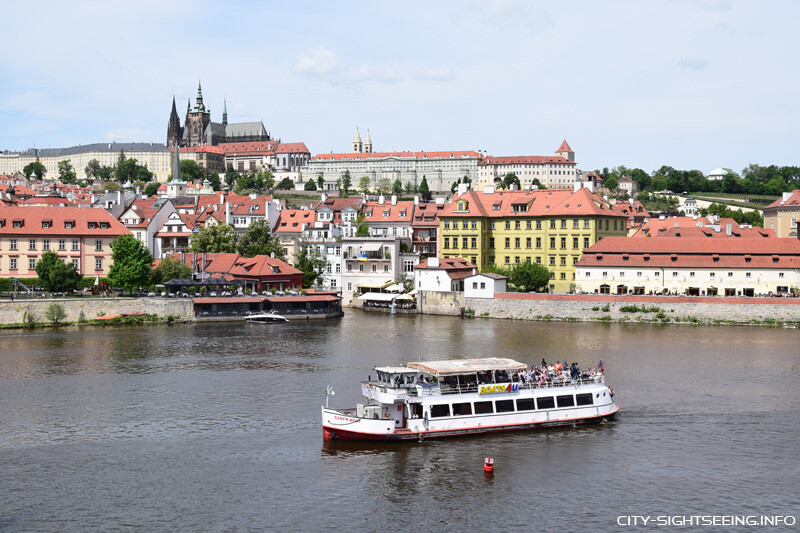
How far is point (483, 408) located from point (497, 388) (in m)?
1.05

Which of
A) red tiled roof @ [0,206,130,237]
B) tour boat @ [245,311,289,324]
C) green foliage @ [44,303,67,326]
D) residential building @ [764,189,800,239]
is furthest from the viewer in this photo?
residential building @ [764,189,800,239]

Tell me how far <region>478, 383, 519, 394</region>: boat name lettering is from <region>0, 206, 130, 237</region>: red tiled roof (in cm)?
5739

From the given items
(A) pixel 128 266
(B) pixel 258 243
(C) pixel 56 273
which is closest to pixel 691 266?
(B) pixel 258 243

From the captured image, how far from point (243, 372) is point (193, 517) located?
21.9m

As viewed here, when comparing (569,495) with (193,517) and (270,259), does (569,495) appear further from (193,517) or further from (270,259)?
(270,259)

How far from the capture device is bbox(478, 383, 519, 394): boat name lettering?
36.2 meters

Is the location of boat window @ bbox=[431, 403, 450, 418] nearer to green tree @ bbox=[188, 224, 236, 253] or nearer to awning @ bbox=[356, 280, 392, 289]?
awning @ bbox=[356, 280, 392, 289]

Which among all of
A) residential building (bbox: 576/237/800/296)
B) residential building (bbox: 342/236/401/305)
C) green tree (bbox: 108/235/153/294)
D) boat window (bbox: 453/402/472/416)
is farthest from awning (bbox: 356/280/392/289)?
boat window (bbox: 453/402/472/416)

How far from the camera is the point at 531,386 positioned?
37531mm

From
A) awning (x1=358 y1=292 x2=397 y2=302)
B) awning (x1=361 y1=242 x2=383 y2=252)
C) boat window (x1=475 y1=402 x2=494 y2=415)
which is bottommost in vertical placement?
boat window (x1=475 y1=402 x2=494 y2=415)

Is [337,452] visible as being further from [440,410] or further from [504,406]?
[504,406]

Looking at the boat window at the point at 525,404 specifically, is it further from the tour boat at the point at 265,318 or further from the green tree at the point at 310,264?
the green tree at the point at 310,264

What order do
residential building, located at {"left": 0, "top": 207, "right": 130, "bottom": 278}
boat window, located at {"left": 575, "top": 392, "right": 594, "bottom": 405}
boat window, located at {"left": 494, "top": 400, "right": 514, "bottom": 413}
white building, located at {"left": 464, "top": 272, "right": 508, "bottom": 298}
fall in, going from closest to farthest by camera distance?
boat window, located at {"left": 494, "top": 400, "right": 514, "bottom": 413}, boat window, located at {"left": 575, "top": 392, "right": 594, "bottom": 405}, white building, located at {"left": 464, "top": 272, "right": 508, "bottom": 298}, residential building, located at {"left": 0, "top": 207, "right": 130, "bottom": 278}

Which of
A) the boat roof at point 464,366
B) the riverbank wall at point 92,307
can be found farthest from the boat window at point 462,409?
the riverbank wall at point 92,307
